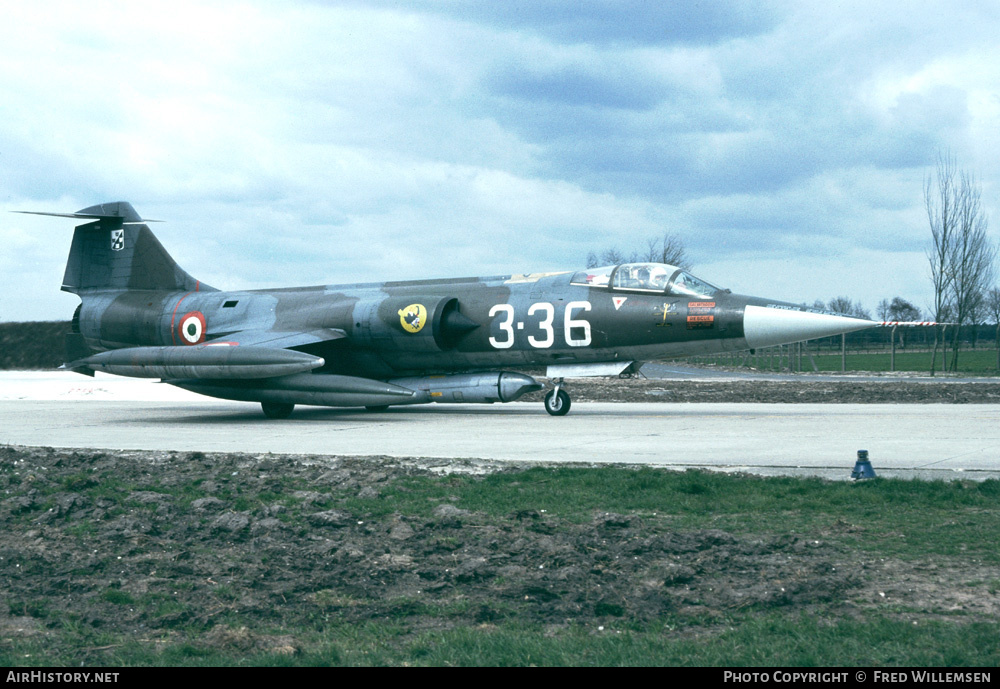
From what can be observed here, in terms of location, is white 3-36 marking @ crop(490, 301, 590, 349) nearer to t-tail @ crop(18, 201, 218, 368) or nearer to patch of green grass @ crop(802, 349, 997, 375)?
t-tail @ crop(18, 201, 218, 368)

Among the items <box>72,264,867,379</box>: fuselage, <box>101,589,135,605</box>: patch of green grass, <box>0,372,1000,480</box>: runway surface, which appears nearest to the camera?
<box>101,589,135,605</box>: patch of green grass

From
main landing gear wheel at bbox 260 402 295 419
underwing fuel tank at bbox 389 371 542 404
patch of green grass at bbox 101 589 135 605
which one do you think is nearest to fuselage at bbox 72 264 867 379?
underwing fuel tank at bbox 389 371 542 404

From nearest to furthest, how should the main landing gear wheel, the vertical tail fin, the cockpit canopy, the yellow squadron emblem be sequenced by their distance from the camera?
the cockpit canopy
the yellow squadron emblem
the main landing gear wheel
the vertical tail fin

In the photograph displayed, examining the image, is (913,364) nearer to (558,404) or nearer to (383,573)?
(558,404)

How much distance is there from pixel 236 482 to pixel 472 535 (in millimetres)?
3537

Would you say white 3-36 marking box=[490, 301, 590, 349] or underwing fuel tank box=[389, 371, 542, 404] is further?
underwing fuel tank box=[389, 371, 542, 404]

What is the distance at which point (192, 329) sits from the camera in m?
22.1

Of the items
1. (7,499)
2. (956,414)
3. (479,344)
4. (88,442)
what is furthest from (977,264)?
(7,499)

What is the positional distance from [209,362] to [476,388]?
5.37 meters

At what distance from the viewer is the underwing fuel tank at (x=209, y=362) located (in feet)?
60.1

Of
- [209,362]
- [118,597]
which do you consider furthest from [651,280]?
[118,597]

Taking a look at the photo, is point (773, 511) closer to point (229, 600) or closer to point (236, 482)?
point (229, 600)

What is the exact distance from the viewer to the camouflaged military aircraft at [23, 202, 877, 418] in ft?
57.4

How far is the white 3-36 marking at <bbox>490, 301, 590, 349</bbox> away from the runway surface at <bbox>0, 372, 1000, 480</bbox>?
4.99 feet
